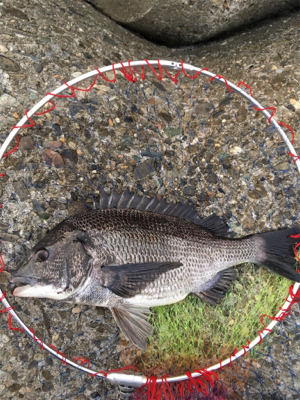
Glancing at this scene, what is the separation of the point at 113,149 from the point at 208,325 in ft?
5.17

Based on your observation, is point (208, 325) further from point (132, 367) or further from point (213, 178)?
point (213, 178)

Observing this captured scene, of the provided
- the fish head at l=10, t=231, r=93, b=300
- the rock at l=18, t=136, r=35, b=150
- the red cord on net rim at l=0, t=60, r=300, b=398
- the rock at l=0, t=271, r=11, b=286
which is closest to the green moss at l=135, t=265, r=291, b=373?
the red cord on net rim at l=0, t=60, r=300, b=398

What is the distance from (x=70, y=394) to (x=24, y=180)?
1.59m

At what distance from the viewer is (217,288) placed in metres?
2.68

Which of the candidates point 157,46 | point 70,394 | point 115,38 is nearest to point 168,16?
point 157,46

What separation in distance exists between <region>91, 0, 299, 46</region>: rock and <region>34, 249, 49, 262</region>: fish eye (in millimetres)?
2439

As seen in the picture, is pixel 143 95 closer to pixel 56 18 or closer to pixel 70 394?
pixel 56 18

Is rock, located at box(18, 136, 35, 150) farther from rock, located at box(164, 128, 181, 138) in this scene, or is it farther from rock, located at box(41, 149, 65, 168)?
rock, located at box(164, 128, 181, 138)

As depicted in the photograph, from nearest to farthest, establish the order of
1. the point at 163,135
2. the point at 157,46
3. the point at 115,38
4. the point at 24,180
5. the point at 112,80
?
the point at 24,180 → the point at 112,80 → the point at 163,135 → the point at 115,38 → the point at 157,46

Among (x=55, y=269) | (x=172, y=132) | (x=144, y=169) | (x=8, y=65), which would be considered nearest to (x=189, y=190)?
(x=144, y=169)

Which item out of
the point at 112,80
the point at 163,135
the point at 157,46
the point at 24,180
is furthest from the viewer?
the point at 157,46

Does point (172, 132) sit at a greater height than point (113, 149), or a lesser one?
greater

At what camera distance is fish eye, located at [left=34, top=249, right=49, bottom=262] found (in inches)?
87.4

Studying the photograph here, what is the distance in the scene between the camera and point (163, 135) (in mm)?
3045
